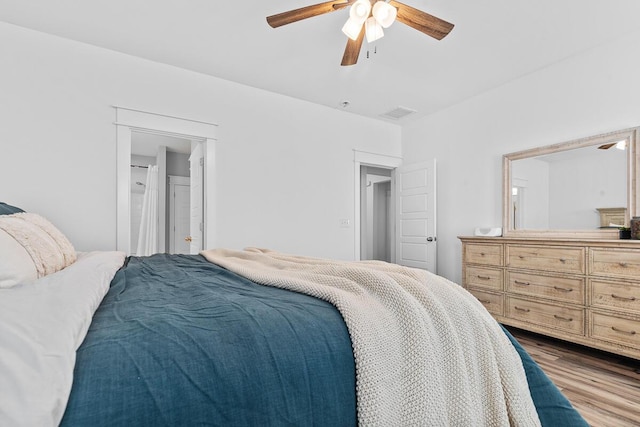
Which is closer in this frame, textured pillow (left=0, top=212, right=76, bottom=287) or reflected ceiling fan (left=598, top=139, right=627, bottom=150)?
textured pillow (left=0, top=212, right=76, bottom=287)

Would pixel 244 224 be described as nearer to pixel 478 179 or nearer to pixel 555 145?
pixel 478 179

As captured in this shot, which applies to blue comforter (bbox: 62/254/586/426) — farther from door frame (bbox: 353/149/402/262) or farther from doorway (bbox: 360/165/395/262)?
doorway (bbox: 360/165/395/262)

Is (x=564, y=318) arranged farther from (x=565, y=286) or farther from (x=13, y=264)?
(x=13, y=264)

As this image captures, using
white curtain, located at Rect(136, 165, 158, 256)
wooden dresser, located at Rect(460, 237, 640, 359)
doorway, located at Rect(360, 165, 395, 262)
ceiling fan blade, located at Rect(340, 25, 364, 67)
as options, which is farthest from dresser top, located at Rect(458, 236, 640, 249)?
white curtain, located at Rect(136, 165, 158, 256)

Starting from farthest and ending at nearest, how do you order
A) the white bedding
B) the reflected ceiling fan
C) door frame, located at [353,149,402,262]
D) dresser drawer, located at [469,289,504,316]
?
door frame, located at [353,149,402,262] < dresser drawer, located at [469,289,504,316] < the reflected ceiling fan < the white bedding

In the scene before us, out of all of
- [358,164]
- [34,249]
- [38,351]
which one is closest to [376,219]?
[358,164]

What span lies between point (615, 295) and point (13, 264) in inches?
139

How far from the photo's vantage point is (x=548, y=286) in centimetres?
292

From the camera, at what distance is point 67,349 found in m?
0.62

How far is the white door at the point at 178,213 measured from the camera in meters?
5.67

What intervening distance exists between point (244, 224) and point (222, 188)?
1.48 feet

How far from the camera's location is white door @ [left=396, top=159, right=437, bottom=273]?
173 inches

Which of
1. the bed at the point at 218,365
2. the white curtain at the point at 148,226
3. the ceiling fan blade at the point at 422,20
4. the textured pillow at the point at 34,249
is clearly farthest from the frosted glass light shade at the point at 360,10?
the white curtain at the point at 148,226

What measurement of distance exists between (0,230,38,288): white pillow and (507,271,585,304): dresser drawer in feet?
11.4
